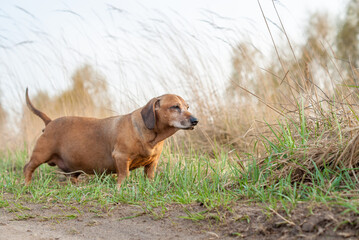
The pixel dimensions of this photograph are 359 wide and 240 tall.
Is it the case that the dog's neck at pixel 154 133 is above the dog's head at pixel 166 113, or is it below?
below

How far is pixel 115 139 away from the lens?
13.3ft

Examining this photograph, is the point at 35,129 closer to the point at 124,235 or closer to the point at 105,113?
the point at 105,113

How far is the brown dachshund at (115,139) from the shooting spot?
3.78 m

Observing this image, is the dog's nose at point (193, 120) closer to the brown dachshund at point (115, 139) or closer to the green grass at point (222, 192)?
the brown dachshund at point (115, 139)

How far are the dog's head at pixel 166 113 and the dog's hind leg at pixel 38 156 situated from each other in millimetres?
1287

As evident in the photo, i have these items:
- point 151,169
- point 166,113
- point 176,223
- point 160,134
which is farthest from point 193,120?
point 176,223

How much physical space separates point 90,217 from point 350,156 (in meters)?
1.76

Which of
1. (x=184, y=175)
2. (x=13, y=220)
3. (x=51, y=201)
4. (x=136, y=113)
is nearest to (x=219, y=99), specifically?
(x=136, y=113)

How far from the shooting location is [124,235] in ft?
7.76

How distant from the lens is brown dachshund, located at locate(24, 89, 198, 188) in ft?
12.4

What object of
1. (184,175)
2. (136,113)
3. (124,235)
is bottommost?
(184,175)

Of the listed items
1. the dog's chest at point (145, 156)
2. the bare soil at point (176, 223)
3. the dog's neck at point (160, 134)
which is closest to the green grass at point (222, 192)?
the bare soil at point (176, 223)

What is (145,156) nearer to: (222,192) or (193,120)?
(193,120)

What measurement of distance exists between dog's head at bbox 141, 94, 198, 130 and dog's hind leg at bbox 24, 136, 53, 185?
1287 mm
